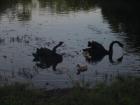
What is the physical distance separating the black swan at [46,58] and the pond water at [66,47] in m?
0.06

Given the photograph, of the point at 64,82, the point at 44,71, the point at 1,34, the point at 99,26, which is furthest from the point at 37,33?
the point at 64,82

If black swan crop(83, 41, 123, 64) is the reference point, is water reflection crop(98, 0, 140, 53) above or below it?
above

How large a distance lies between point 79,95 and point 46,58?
12.1m

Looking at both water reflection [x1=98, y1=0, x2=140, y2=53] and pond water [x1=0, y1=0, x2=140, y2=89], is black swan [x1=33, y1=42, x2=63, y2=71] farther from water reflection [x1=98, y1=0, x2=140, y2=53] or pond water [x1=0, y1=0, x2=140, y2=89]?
water reflection [x1=98, y1=0, x2=140, y2=53]

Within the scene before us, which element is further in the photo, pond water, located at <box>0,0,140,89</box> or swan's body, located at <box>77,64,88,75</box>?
swan's body, located at <box>77,64,88,75</box>

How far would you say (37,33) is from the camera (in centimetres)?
3325

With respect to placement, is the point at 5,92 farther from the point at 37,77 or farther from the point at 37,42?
the point at 37,42

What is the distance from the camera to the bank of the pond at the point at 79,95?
11.8 m

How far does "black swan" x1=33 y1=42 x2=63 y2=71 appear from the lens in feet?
74.5

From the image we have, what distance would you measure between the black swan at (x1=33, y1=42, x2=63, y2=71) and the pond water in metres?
0.06

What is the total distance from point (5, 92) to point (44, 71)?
7496 millimetres

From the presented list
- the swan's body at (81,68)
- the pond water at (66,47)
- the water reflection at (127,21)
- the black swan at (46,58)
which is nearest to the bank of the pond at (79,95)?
the pond water at (66,47)

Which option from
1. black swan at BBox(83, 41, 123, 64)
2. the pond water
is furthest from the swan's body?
black swan at BBox(83, 41, 123, 64)

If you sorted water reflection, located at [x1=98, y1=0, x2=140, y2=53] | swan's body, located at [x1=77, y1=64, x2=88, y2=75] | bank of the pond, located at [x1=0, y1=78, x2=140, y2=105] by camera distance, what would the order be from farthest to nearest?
water reflection, located at [x1=98, y1=0, x2=140, y2=53] < swan's body, located at [x1=77, y1=64, x2=88, y2=75] < bank of the pond, located at [x1=0, y1=78, x2=140, y2=105]
